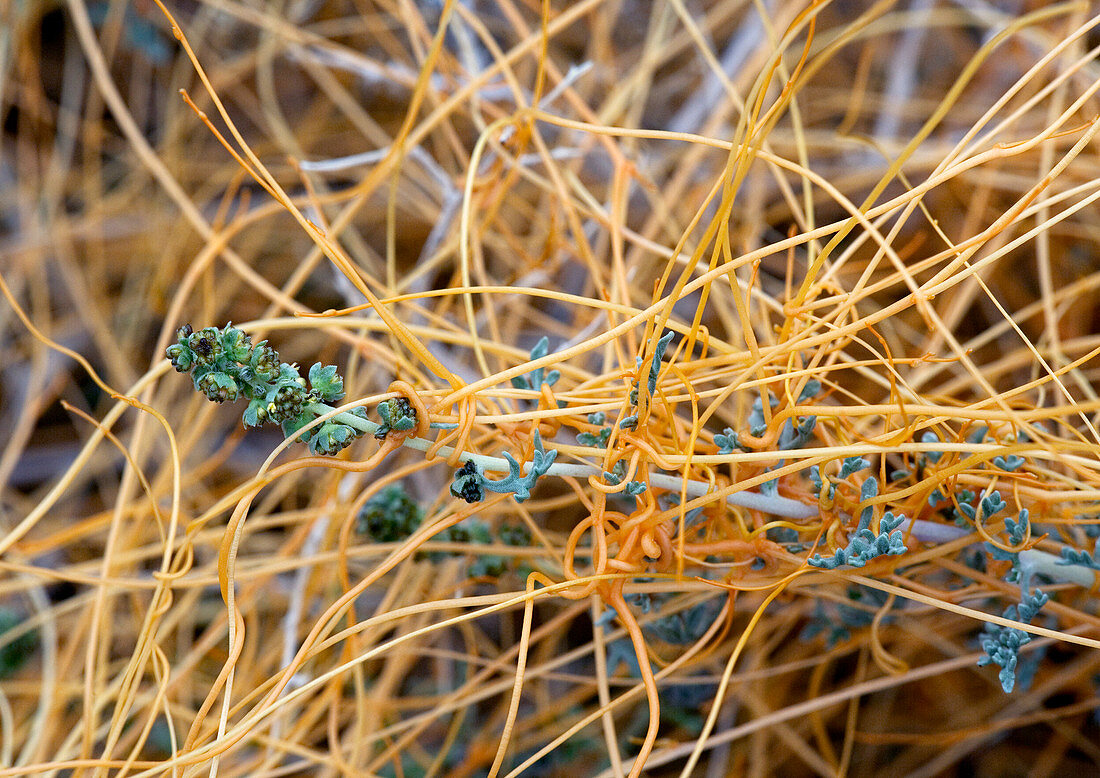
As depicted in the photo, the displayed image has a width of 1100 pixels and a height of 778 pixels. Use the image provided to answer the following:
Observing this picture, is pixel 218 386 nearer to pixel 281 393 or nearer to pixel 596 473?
pixel 281 393

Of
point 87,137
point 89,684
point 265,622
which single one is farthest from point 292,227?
point 89,684

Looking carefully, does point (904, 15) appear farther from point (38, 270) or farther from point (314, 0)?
point (38, 270)

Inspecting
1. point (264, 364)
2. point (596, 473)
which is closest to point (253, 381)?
point (264, 364)

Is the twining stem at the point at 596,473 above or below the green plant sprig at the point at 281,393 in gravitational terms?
below

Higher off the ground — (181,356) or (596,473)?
(181,356)

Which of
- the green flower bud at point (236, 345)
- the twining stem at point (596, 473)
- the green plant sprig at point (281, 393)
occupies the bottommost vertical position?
the twining stem at point (596, 473)

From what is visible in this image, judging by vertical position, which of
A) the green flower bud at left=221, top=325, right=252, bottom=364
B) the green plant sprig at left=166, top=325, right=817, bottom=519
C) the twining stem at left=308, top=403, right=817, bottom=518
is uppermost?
the green flower bud at left=221, top=325, right=252, bottom=364

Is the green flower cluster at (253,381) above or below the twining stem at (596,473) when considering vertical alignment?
above

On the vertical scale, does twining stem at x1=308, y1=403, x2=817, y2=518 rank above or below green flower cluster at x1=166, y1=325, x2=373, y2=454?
below

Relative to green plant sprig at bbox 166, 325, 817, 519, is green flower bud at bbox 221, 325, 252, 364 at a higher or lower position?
higher
